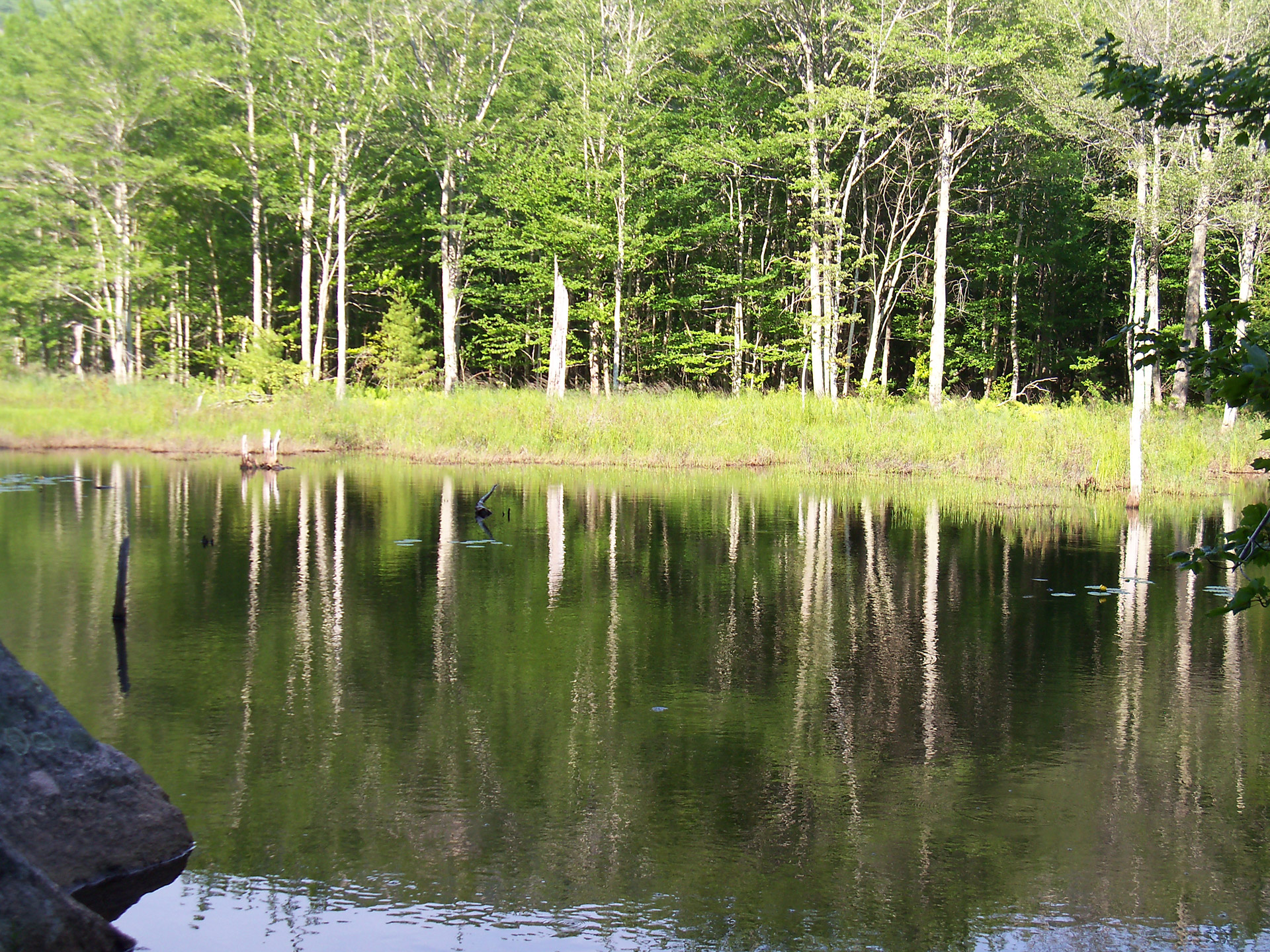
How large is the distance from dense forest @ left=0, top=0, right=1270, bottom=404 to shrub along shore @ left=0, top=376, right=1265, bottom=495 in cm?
273

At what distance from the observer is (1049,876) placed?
5977mm

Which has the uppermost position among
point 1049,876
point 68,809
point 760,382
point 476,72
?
point 476,72

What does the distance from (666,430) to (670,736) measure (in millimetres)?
22845

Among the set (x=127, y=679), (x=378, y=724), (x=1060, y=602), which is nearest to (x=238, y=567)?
(x=127, y=679)

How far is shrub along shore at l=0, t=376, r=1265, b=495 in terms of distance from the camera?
26094mm

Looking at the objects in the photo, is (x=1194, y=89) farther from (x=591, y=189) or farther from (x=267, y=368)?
(x=267, y=368)

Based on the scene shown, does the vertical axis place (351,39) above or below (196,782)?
above

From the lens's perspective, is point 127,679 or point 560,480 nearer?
point 127,679

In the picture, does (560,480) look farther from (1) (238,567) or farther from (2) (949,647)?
(2) (949,647)

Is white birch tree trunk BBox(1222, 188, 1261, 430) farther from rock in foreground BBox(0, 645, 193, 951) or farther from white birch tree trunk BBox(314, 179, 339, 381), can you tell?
white birch tree trunk BBox(314, 179, 339, 381)

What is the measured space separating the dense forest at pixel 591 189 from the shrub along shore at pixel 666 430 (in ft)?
8.97

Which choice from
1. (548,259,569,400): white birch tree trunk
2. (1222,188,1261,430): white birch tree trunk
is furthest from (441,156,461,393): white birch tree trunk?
(1222,188,1261,430): white birch tree trunk

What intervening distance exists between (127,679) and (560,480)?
55.5 ft

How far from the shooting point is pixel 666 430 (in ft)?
101
